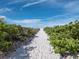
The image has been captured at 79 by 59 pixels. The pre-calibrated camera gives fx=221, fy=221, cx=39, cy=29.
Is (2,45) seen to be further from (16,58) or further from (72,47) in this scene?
(72,47)

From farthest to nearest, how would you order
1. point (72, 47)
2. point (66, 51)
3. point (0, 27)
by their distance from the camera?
1. point (0, 27)
2. point (66, 51)
3. point (72, 47)

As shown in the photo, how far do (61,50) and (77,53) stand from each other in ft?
7.83

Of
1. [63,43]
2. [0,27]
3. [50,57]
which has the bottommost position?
[50,57]

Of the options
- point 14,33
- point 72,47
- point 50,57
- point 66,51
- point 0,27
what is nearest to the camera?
point 72,47

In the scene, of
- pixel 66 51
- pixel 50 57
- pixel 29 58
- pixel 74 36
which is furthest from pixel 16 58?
pixel 74 36

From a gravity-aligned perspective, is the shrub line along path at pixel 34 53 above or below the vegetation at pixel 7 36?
below

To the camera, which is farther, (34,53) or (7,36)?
(7,36)

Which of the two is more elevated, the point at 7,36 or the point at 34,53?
the point at 7,36

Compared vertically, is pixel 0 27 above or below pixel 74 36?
above

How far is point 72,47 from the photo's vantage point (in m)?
28.4

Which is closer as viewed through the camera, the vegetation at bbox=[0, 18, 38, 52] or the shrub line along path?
the shrub line along path

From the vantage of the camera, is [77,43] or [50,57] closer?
[77,43]

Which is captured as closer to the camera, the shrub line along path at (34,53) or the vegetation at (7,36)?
the shrub line along path at (34,53)

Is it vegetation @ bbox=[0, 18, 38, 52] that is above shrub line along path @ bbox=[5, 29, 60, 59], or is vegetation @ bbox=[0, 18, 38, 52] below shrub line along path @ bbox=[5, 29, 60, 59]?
above
